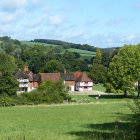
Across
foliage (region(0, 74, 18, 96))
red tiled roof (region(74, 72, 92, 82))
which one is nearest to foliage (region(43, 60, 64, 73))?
red tiled roof (region(74, 72, 92, 82))

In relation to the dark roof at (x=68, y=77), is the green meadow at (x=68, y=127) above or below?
below

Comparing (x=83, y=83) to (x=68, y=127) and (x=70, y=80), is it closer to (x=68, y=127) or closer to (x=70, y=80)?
(x=70, y=80)

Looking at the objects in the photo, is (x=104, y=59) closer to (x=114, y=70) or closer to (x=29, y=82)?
(x=29, y=82)

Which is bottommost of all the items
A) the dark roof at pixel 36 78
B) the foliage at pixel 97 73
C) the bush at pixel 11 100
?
the bush at pixel 11 100

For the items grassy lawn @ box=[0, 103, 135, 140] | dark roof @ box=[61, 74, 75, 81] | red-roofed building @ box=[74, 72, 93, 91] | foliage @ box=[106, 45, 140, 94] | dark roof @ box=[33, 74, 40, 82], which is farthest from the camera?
red-roofed building @ box=[74, 72, 93, 91]

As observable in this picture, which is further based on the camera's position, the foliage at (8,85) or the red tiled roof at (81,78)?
the red tiled roof at (81,78)

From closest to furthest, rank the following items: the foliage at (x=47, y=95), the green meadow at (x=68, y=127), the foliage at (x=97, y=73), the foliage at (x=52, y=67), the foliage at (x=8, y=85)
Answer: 1. the green meadow at (x=68, y=127)
2. the foliage at (x=8, y=85)
3. the foliage at (x=47, y=95)
4. the foliage at (x=97, y=73)
5. the foliage at (x=52, y=67)

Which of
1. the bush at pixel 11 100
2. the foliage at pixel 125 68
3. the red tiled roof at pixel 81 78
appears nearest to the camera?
the bush at pixel 11 100

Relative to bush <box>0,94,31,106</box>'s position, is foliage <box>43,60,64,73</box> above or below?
above

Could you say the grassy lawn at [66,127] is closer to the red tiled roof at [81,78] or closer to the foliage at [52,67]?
the red tiled roof at [81,78]

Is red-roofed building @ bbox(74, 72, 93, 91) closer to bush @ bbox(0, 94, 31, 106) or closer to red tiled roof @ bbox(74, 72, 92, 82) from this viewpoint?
red tiled roof @ bbox(74, 72, 92, 82)

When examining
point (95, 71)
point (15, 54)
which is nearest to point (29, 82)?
point (95, 71)

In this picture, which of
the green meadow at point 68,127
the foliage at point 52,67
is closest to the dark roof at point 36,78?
the foliage at point 52,67

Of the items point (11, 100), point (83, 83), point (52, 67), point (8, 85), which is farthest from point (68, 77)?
point (11, 100)
